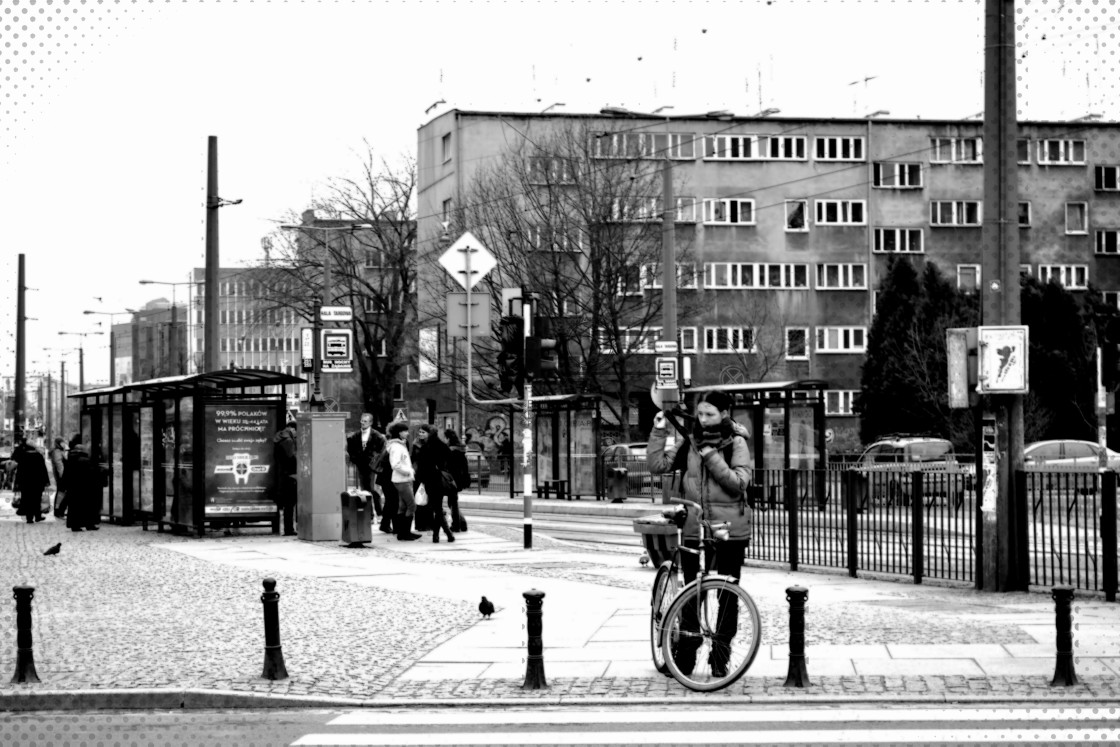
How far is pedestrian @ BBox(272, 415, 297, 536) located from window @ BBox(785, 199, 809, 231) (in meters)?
51.5

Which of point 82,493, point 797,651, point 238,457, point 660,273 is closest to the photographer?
point 797,651

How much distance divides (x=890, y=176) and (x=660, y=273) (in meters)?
24.8

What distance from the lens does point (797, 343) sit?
2869 inches

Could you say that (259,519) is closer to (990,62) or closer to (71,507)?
(71,507)

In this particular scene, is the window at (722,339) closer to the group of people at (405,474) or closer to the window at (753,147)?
the window at (753,147)

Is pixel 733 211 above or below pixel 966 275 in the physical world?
above

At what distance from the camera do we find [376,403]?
7106 cm

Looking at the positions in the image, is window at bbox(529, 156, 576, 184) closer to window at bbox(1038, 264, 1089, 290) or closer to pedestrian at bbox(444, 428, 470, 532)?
pedestrian at bbox(444, 428, 470, 532)

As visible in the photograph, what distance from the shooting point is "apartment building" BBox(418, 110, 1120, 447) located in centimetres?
7369

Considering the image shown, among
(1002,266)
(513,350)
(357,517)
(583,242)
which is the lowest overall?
Result: (357,517)

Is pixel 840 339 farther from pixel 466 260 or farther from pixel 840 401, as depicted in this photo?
pixel 466 260

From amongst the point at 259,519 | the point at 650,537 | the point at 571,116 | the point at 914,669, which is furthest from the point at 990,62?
the point at 571,116

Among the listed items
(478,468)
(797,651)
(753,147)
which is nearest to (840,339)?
(753,147)

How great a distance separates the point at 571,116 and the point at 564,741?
197 feet
